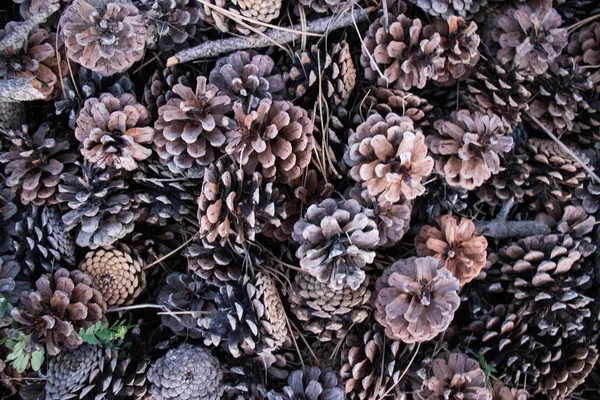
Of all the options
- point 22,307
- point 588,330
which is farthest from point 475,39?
point 22,307

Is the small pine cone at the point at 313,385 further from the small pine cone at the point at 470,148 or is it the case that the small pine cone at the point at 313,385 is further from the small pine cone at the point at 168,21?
the small pine cone at the point at 168,21

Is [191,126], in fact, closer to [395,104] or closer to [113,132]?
[113,132]

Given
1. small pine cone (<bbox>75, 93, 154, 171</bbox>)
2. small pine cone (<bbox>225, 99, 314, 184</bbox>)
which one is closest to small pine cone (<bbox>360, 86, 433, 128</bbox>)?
small pine cone (<bbox>225, 99, 314, 184</bbox>)

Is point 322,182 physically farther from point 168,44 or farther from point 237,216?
point 168,44

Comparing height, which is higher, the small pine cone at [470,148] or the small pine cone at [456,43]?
the small pine cone at [456,43]

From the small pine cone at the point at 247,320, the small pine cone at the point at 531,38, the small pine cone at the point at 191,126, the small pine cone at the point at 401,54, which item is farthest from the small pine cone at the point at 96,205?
the small pine cone at the point at 531,38

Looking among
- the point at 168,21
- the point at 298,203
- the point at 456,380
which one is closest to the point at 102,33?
the point at 168,21

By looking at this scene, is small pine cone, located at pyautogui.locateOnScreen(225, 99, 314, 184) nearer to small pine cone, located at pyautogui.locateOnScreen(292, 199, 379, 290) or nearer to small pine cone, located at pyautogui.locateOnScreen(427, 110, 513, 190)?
small pine cone, located at pyautogui.locateOnScreen(292, 199, 379, 290)
